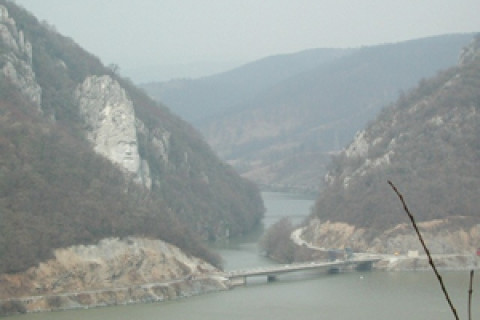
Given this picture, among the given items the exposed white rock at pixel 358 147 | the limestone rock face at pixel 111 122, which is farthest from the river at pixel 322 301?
the limestone rock face at pixel 111 122

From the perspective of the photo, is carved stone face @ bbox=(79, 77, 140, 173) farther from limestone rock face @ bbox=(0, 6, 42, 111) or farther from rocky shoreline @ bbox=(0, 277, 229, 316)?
rocky shoreline @ bbox=(0, 277, 229, 316)

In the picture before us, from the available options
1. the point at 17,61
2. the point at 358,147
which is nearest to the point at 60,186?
the point at 17,61

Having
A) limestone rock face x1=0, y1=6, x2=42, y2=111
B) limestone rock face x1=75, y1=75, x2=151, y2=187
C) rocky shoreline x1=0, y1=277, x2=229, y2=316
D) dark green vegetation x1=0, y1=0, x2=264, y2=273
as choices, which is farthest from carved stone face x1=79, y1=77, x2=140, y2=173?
rocky shoreline x1=0, y1=277, x2=229, y2=316

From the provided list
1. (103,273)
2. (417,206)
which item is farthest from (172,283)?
(417,206)

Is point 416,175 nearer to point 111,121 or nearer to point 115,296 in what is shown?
point 111,121

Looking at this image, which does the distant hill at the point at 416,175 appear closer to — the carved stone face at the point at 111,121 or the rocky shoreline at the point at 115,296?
the rocky shoreline at the point at 115,296
